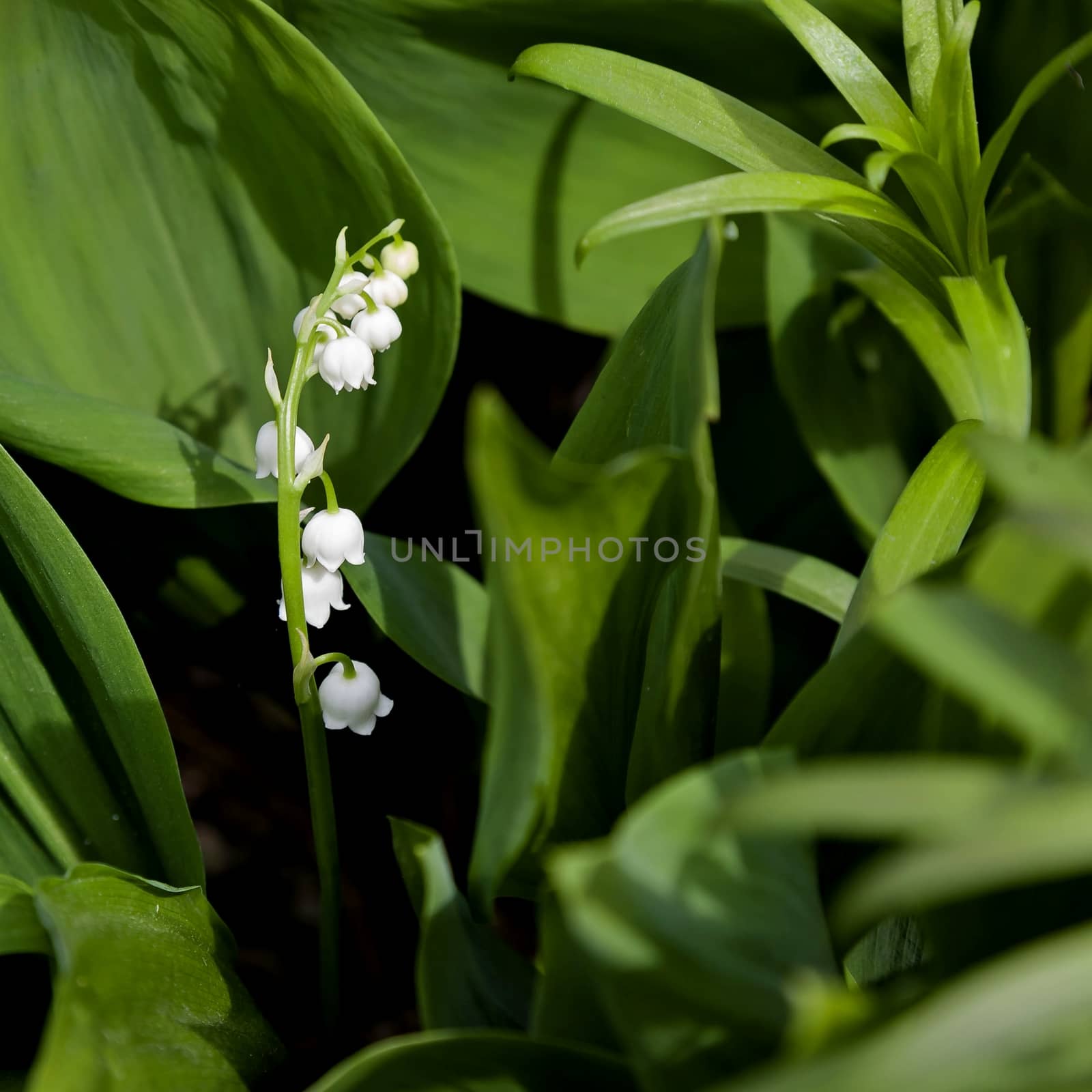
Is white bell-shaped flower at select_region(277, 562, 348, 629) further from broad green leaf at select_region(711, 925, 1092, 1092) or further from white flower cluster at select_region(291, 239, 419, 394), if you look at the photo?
broad green leaf at select_region(711, 925, 1092, 1092)

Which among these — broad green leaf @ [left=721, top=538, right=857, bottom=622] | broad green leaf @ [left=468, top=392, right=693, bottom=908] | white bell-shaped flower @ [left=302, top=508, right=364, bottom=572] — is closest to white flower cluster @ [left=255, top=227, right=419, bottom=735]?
white bell-shaped flower @ [left=302, top=508, right=364, bottom=572]

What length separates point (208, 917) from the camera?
471 millimetres

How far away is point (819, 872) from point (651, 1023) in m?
0.14

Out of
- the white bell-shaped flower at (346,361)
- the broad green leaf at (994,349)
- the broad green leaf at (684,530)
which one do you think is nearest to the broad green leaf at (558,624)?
the broad green leaf at (684,530)

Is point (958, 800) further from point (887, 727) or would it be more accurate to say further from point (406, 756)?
point (406, 756)

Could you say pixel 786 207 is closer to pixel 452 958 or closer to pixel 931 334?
pixel 931 334

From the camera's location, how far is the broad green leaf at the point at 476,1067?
0.34m

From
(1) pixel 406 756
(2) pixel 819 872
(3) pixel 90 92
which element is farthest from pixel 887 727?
(3) pixel 90 92

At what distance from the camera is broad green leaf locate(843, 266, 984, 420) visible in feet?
1.86

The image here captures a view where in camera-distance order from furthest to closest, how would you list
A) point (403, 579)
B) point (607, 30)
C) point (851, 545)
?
1. point (851, 545)
2. point (607, 30)
3. point (403, 579)

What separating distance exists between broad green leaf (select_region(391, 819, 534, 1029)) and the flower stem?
0.19 ft

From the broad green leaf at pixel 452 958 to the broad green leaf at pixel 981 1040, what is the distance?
17 cm

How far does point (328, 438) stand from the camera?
1.45ft

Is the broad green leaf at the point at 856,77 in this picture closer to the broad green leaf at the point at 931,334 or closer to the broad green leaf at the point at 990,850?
the broad green leaf at the point at 931,334
